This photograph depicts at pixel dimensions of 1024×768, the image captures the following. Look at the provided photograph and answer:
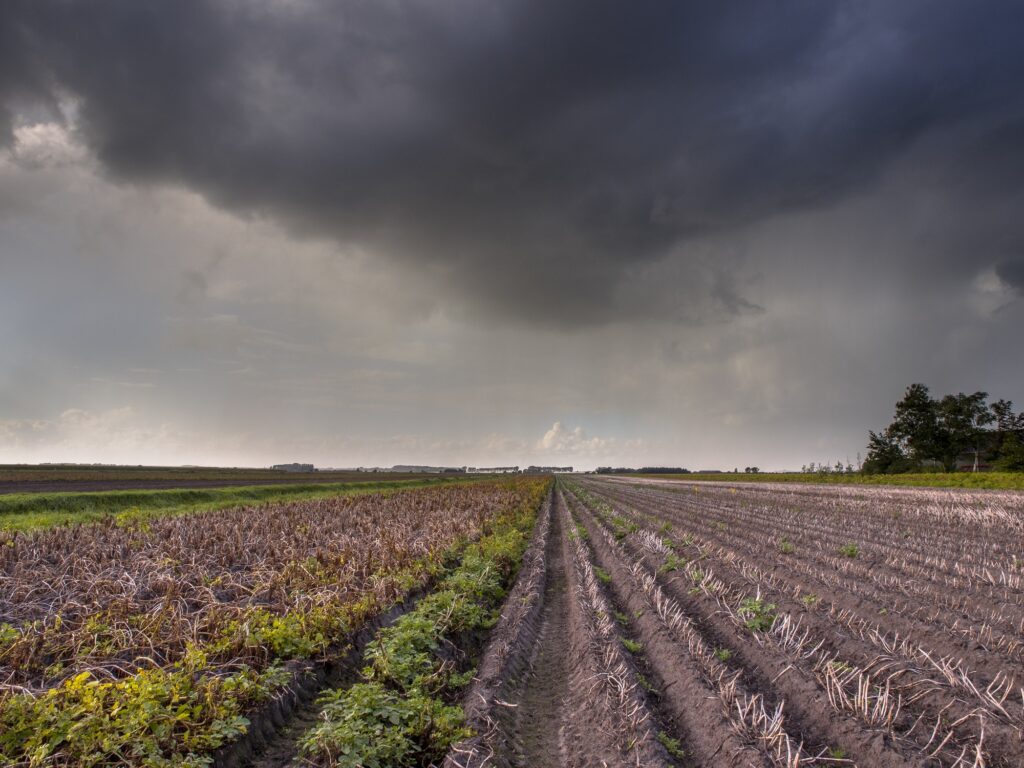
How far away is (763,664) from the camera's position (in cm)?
629

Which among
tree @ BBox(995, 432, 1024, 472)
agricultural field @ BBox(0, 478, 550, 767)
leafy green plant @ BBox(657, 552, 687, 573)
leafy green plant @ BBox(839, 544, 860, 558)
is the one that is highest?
tree @ BBox(995, 432, 1024, 472)

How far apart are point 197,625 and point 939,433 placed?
3456 inches

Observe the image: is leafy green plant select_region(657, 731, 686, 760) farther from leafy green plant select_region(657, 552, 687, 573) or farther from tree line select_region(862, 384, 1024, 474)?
A: tree line select_region(862, 384, 1024, 474)

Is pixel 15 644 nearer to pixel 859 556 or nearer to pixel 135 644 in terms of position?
pixel 135 644

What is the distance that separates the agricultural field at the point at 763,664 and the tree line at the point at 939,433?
6897 centimetres

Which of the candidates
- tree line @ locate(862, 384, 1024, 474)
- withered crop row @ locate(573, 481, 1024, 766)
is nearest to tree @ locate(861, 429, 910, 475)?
tree line @ locate(862, 384, 1024, 474)

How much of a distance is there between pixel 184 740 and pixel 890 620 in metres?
8.88

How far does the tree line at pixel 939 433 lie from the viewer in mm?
68250

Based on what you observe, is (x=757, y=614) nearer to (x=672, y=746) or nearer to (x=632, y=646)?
(x=632, y=646)

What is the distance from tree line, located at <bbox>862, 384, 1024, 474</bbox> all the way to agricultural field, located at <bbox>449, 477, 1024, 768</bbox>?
69.0 meters

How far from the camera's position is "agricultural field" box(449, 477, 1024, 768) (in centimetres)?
462

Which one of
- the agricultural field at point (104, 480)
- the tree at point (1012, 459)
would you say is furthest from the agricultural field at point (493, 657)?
the tree at point (1012, 459)

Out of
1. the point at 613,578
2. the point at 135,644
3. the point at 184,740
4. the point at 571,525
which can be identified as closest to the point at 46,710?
the point at 184,740

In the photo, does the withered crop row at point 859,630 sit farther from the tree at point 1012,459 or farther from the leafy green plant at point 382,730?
the tree at point 1012,459
